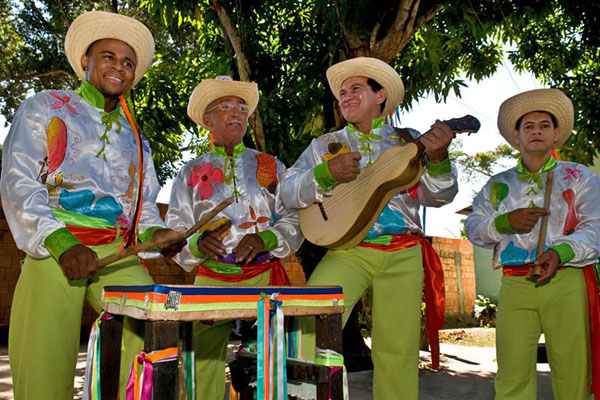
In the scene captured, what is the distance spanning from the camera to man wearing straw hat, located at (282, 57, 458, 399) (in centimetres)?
285

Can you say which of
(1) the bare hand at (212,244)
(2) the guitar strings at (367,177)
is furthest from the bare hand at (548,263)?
(1) the bare hand at (212,244)

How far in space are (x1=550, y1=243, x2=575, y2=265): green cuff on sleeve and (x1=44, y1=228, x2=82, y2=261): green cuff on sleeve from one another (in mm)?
2345

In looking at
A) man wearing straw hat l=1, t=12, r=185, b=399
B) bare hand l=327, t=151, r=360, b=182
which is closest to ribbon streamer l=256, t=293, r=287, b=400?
man wearing straw hat l=1, t=12, r=185, b=399

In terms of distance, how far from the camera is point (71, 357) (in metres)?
2.30

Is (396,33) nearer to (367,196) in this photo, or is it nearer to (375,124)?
(375,124)

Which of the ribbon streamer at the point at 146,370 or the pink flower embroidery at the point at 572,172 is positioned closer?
the ribbon streamer at the point at 146,370

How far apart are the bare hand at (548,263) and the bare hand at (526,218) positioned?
0.16 metres

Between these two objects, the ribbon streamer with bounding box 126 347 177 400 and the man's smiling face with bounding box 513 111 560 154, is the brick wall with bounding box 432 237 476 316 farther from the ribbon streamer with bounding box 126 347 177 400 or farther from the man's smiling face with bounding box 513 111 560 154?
the ribbon streamer with bounding box 126 347 177 400

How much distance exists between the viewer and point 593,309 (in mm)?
3014

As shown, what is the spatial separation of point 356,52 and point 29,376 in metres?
3.93

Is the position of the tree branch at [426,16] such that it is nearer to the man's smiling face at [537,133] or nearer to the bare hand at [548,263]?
the man's smiling face at [537,133]

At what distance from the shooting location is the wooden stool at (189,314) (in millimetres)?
1864

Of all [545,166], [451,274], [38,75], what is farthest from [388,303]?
[38,75]

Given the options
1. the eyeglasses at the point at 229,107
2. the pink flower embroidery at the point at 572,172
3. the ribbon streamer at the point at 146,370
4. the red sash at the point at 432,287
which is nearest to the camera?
the ribbon streamer at the point at 146,370
